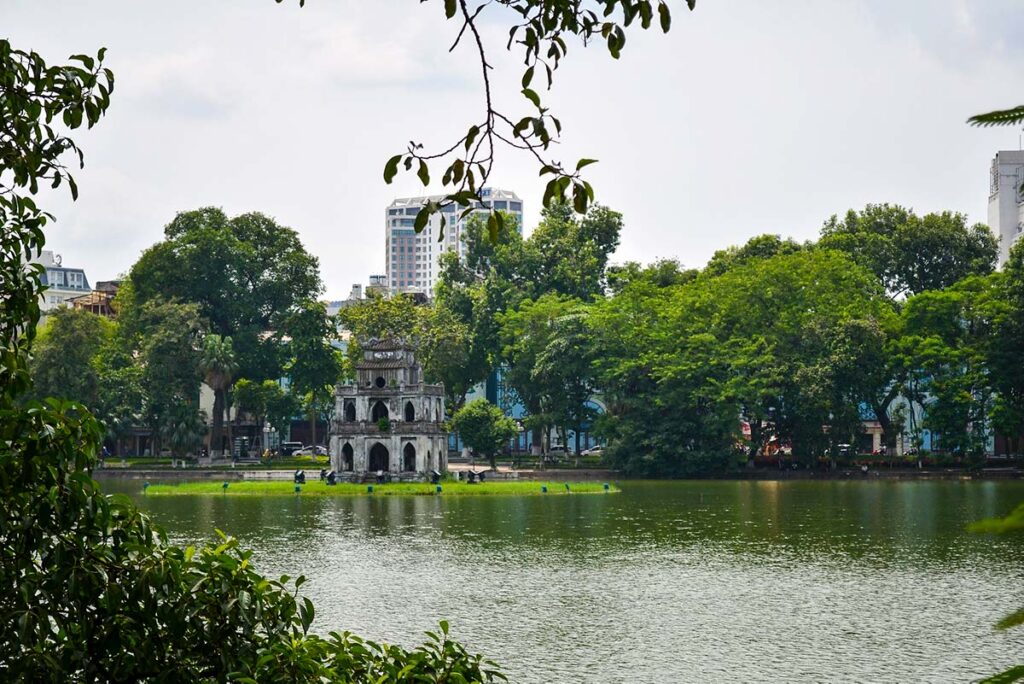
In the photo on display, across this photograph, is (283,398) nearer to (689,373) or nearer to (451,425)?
(451,425)

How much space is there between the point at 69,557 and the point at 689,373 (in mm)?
65694

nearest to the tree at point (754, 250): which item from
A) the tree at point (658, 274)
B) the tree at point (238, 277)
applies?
the tree at point (658, 274)

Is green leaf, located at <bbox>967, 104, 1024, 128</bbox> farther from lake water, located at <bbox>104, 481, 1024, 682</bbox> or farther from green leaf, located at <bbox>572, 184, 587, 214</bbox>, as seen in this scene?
lake water, located at <bbox>104, 481, 1024, 682</bbox>

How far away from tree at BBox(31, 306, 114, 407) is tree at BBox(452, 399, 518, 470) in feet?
70.3

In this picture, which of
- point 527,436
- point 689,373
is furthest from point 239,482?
point 527,436

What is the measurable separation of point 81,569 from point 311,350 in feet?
242

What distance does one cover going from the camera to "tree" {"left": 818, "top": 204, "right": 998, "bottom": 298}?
88250 mm

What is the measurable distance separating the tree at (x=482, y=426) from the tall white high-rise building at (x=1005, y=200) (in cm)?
3242

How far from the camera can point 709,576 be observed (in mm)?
32188

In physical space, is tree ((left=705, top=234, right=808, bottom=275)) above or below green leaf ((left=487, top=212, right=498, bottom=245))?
above

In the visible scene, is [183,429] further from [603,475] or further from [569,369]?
[603,475]

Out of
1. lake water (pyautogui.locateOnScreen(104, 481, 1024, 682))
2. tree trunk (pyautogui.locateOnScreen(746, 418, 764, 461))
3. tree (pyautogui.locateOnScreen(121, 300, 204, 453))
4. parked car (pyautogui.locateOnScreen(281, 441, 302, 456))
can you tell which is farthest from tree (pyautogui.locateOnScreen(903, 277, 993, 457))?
parked car (pyautogui.locateOnScreen(281, 441, 302, 456))

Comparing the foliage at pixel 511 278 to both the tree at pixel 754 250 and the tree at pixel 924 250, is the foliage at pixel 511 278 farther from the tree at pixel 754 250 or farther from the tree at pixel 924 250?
the tree at pixel 924 250

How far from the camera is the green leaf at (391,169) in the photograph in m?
6.69
